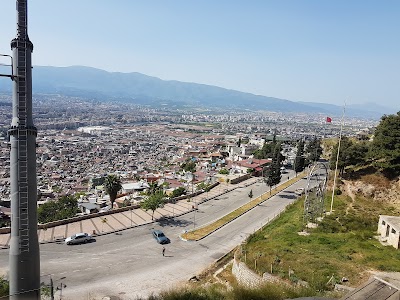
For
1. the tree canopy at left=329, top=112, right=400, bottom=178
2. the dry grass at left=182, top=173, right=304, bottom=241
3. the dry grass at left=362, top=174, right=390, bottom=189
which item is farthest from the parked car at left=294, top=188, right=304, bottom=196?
the dry grass at left=362, top=174, right=390, bottom=189

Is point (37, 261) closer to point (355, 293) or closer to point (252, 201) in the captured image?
point (355, 293)

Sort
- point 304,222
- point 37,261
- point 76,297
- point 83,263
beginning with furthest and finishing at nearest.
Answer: point 304,222 < point 83,263 < point 76,297 < point 37,261

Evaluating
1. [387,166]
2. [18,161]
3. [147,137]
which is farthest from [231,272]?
[147,137]

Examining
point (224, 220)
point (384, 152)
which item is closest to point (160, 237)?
point (224, 220)

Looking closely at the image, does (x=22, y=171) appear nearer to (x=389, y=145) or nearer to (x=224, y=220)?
(x=224, y=220)

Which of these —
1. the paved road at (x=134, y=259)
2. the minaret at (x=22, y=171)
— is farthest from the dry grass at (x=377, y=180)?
the minaret at (x=22, y=171)

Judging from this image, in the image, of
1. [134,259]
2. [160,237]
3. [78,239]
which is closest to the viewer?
[134,259]

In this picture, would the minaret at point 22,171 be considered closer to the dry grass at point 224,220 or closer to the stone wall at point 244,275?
the stone wall at point 244,275
